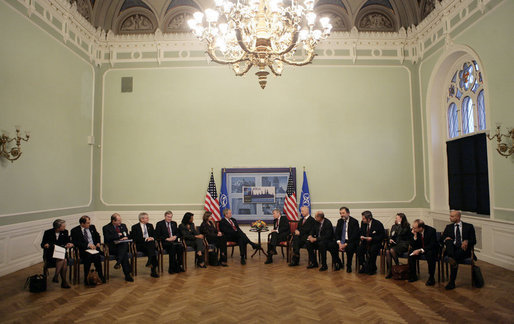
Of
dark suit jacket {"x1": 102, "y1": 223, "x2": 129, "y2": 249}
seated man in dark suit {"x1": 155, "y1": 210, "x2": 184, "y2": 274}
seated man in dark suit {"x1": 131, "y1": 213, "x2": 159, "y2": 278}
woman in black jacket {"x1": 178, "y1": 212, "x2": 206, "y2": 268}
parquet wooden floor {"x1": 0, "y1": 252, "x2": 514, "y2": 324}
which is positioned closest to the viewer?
parquet wooden floor {"x1": 0, "y1": 252, "x2": 514, "y2": 324}

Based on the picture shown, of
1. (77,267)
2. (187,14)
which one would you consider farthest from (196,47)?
(77,267)

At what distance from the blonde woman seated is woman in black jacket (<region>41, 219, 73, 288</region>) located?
5.85 m

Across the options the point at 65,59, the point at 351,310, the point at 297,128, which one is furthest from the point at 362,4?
the point at 351,310

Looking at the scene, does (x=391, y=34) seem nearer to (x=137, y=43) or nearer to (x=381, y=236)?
(x=381, y=236)

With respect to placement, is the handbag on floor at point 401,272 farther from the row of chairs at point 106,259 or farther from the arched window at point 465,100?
the arched window at point 465,100

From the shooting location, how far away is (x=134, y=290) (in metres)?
6.08

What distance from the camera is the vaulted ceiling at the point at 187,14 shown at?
10883mm

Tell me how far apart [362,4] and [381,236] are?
A: 7.38m

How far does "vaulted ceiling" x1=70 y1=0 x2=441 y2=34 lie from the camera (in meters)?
10.9

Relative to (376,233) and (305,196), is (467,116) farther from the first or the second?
(305,196)

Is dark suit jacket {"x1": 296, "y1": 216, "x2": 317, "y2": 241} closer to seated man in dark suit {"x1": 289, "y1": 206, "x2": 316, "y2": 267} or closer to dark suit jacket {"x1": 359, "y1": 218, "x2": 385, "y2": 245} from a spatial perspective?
seated man in dark suit {"x1": 289, "y1": 206, "x2": 316, "y2": 267}

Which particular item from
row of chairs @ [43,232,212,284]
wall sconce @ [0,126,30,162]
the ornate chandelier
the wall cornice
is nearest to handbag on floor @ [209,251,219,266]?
row of chairs @ [43,232,212,284]

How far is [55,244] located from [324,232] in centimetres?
527

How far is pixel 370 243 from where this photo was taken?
7.24 meters
